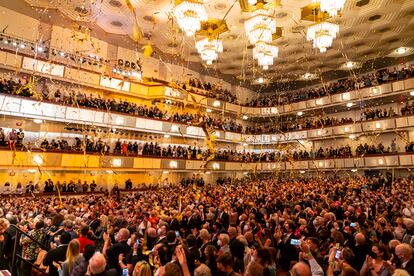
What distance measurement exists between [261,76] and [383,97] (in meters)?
10.2

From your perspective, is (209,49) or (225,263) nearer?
(225,263)

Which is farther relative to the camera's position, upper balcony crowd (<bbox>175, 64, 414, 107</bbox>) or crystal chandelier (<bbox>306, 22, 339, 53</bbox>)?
upper balcony crowd (<bbox>175, 64, 414, 107</bbox>)

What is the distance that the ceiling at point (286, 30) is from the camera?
52.1 feet

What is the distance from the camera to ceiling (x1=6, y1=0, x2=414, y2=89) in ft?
52.1

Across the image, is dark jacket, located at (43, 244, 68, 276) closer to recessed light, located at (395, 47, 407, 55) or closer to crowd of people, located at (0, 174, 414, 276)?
crowd of people, located at (0, 174, 414, 276)

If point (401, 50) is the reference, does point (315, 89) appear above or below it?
below

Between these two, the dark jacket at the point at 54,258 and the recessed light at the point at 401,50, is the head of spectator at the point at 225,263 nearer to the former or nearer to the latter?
the dark jacket at the point at 54,258

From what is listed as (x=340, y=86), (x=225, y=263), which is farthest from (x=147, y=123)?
(x=225, y=263)

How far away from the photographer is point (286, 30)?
1853cm

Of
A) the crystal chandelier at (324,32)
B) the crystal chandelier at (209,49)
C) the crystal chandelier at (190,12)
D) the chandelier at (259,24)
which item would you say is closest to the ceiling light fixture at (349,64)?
the crystal chandelier at (324,32)

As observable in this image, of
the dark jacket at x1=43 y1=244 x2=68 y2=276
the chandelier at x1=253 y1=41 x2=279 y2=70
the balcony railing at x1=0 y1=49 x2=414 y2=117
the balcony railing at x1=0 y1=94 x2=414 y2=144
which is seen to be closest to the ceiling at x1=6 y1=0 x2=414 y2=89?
the chandelier at x1=253 y1=41 x2=279 y2=70

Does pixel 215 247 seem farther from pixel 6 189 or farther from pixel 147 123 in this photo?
pixel 147 123

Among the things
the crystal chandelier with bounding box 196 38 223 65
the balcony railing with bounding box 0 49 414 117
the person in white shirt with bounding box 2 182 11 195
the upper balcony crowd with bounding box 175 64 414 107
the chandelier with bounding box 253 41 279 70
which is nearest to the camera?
the chandelier with bounding box 253 41 279 70

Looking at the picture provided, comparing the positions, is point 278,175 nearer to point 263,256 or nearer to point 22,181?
point 22,181
